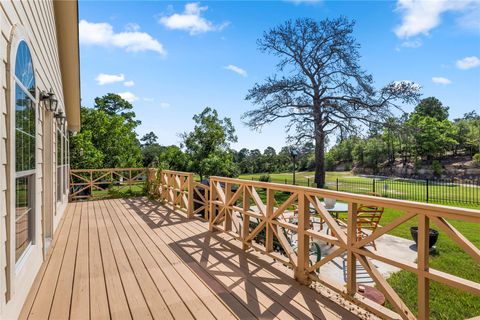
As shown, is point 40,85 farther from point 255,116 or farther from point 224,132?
point 224,132

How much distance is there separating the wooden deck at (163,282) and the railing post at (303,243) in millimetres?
122

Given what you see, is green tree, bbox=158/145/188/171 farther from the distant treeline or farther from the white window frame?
the distant treeline

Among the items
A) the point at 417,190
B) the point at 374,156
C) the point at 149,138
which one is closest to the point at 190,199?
the point at 417,190

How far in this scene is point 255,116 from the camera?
1504cm

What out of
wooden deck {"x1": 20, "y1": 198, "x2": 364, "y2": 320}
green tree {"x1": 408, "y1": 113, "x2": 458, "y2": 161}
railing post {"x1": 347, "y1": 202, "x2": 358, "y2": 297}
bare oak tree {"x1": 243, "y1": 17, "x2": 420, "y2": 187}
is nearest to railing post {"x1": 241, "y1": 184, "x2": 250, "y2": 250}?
wooden deck {"x1": 20, "y1": 198, "x2": 364, "y2": 320}

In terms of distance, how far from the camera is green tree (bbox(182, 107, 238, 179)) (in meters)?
16.9

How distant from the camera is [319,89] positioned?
14.7 meters

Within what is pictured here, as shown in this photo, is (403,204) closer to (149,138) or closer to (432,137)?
(432,137)

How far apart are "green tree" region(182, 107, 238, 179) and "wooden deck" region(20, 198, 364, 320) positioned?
12.0 metres

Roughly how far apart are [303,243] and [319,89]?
13.4m

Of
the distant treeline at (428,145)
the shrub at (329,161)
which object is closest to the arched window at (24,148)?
the distant treeline at (428,145)

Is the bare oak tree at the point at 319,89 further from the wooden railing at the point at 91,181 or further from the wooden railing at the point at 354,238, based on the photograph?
the wooden railing at the point at 354,238

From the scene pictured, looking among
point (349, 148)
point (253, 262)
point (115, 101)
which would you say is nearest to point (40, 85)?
point (253, 262)

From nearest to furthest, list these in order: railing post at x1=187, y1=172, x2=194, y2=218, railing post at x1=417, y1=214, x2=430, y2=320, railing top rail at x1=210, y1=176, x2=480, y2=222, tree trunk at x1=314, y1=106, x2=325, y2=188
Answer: railing top rail at x1=210, y1=176, x2=480, y2=222 → railing post at x1=417, y1=214, x2=430, y2=320 → railing post at x1=187, y1=172, x2=194, y2=218 → tree trunk at x1=314, y1=106, x2=325, y2=188
